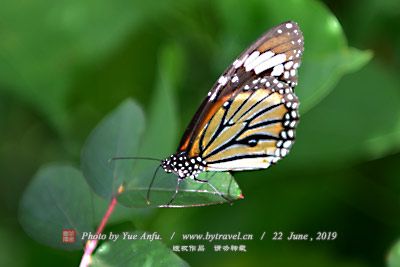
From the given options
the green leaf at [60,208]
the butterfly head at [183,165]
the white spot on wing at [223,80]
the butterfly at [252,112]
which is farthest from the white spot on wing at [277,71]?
the green leaf at [60,208]

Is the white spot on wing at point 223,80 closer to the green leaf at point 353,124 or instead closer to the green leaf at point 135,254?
the green leaf at point 135,254

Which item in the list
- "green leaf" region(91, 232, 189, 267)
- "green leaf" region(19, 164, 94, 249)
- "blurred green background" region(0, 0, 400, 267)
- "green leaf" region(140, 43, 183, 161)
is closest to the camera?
"green leaf" region(91, 232, 189, 267)

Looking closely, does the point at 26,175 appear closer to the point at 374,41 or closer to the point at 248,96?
the point at 248,96

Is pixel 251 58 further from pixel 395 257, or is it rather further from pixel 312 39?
pixel 395 257

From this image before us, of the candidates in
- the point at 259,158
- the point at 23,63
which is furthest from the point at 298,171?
the point at 23,63

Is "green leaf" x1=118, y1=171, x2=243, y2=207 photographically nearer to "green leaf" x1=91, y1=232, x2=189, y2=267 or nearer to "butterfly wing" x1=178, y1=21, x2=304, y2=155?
"green leaf" x1=91, y1=232, x2=189, y2=267

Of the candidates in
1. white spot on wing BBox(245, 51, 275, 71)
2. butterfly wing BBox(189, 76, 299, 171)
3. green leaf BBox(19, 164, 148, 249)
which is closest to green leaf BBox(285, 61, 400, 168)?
butterfly wing BBox(189, 76, 299, 171)

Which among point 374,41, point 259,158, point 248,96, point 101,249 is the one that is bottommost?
point 101,249
